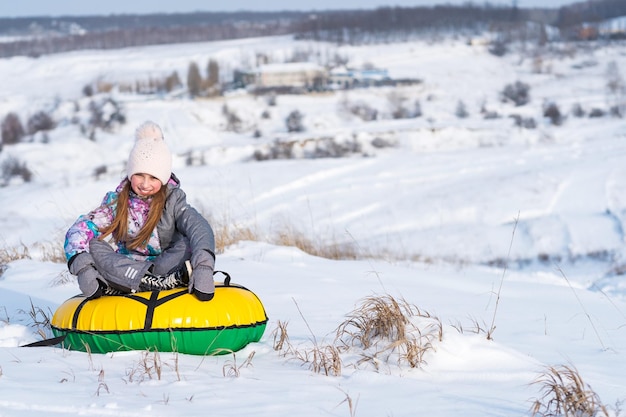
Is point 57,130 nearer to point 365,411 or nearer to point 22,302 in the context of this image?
point 22,302

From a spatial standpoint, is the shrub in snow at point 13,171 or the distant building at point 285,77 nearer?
the shrub in snow at point 13,171

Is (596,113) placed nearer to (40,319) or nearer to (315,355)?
(40,319)

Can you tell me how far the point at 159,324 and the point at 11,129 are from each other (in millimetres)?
39318

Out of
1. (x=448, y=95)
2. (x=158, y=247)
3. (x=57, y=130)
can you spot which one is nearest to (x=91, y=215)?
(x=158, y=247)

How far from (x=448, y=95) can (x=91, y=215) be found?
48.8 meters

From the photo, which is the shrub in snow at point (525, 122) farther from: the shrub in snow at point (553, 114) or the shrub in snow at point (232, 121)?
the shrub in snow at point (232, 121)

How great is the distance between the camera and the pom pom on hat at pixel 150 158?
161 inches

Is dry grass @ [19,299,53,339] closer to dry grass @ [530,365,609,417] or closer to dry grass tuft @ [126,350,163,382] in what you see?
dry grass tuft @ [126,350,163,382]

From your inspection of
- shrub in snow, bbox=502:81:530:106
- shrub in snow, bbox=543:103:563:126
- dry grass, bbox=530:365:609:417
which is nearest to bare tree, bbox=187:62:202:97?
shrub in snow, bbox=502:81:530:106

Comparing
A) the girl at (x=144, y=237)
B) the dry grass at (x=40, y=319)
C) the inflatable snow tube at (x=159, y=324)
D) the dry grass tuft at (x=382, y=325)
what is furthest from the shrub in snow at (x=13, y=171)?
the dry grass tuft at (x=382, y=325)

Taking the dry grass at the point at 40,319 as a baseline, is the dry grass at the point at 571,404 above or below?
above

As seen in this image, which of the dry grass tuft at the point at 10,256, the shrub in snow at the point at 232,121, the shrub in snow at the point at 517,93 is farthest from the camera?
the shrub in snow at the point at 517,93

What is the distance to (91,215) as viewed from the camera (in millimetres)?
4125

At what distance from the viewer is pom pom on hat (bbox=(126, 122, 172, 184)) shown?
408 cm
